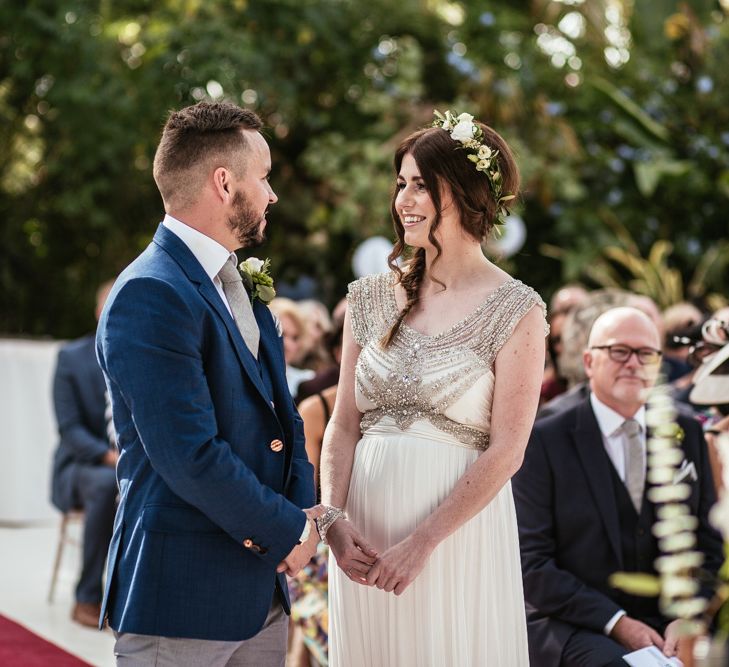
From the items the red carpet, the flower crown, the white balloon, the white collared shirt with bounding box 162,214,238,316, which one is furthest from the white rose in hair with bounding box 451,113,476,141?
the white balloon

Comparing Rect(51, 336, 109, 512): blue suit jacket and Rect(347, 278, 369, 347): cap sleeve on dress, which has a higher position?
Rect(347, 278, 369, 347): cap sleeve on dress

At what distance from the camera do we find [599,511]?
3.91 m

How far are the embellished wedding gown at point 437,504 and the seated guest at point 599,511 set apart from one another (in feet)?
2.34

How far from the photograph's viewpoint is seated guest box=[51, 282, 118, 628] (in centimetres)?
705

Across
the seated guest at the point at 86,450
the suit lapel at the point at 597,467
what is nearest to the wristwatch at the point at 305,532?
the suit lapel at the point at 597,467

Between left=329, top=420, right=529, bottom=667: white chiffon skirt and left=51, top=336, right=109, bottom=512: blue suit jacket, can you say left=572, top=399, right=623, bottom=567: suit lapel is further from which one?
left=51, top=336, right=109, bottom=512: blue suit jacket

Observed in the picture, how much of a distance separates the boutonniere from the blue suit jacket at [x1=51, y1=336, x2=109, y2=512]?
4.33 metres

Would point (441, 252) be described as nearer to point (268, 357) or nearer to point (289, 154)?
point (268, 357)

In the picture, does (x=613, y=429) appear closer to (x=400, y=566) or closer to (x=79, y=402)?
(x=400, y=566)

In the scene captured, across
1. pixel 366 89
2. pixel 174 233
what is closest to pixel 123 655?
pixel 174 233

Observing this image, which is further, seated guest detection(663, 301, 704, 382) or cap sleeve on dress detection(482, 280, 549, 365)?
seated guest detection(663, 301, 704, 382)

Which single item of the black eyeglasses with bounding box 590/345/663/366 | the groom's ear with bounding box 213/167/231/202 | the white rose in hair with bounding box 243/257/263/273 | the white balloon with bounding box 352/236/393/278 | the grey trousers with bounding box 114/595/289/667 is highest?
the groom's ear with bounding box 213/167/231/202

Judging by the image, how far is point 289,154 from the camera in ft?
40.2

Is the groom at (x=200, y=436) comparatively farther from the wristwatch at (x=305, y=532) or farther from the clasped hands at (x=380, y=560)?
the clasped hands at (x=380, y=560)
